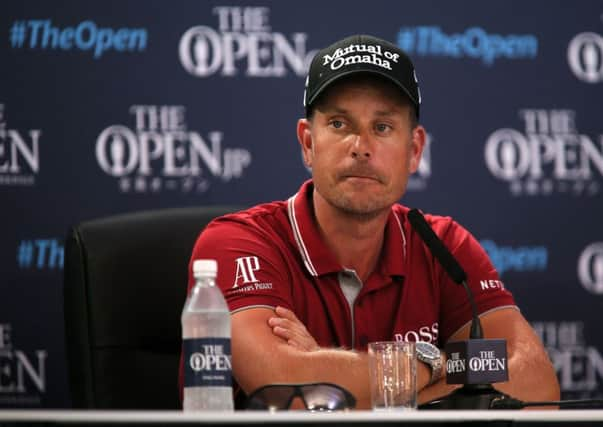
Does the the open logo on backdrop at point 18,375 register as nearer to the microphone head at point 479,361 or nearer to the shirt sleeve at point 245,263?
the shirt sleeve at point 245,263

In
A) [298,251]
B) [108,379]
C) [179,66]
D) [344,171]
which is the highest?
[179,66]

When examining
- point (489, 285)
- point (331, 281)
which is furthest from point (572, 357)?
point (331, 281)

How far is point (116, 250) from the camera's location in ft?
7.52

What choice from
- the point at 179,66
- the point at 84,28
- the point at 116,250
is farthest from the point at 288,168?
the point at 116,250

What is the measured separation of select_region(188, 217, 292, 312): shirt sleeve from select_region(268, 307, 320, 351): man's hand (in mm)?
44

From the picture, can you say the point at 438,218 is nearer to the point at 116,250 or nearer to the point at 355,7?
the point at 116,250

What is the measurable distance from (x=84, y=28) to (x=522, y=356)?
1798 millimetres

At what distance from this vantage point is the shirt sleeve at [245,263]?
7.22ft

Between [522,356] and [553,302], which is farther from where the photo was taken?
[553,302]

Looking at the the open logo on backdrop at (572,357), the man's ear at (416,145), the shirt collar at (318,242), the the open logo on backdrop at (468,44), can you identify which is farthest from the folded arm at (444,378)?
the the open logo on backdrop at (468,44)

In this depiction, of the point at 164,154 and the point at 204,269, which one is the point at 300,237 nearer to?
the point at 204,269

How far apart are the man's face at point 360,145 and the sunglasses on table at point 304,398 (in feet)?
3.23

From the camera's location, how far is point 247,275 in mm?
2236

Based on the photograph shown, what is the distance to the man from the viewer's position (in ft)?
7.43
